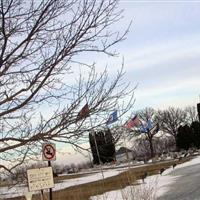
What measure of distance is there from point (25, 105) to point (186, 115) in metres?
112

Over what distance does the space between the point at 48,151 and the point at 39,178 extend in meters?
0.91

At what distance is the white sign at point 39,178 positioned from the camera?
12195mm

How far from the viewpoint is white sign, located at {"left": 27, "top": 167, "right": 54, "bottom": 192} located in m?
12.2

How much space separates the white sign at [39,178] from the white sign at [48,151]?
14.3 inches

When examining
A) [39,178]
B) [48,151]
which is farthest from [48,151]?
[39,178]

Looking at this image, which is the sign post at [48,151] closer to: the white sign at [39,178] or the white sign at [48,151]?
the white sign at [48,151]

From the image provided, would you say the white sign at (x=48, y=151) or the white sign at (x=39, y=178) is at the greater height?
the white sign at (x=48, y=151)

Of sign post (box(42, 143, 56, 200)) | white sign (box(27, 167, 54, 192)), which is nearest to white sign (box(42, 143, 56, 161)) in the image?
sign post (box(42, 143, 56, 200))

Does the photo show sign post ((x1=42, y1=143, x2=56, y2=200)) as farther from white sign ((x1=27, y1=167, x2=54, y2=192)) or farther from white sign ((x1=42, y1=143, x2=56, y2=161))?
white sign ((x1=27, y1=167, x2=54, y2=192))

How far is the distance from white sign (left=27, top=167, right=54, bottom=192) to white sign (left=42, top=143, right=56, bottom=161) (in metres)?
0.36

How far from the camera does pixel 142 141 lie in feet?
359

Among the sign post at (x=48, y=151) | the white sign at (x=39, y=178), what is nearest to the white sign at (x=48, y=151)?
the sign post at (x=48, y=151)

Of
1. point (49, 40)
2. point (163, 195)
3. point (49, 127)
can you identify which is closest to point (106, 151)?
point (49, 127)

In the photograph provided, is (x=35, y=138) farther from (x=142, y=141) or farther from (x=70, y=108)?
(x=142, y=141)
